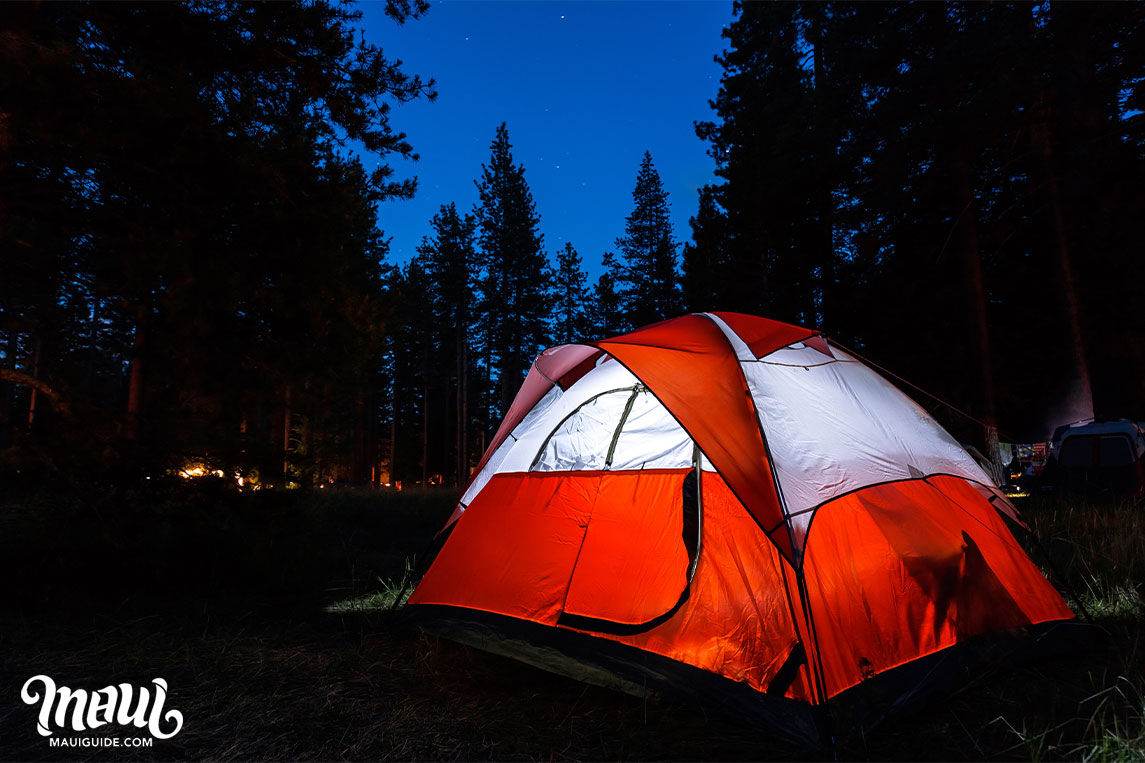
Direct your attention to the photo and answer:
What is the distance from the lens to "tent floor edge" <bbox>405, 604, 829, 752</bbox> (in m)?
2.83

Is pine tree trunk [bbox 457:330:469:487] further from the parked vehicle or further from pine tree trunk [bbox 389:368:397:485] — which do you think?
the parked vehicle

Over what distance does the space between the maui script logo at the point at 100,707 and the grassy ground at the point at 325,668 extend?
73 mm

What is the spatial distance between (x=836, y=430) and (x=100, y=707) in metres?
4.29

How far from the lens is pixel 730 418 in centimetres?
327

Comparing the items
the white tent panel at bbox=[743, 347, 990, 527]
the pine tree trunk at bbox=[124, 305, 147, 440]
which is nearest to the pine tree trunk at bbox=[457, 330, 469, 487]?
the pine tree trunk at bbox=[124, 305, 147, 440]

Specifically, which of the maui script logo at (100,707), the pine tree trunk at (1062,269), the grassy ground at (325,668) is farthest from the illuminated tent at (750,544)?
the pine tree trunk at (1062,269)

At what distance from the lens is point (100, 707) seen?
3.23 m

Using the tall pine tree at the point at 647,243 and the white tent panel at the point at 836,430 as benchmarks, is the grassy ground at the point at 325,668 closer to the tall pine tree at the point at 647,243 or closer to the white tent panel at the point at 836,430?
the white tent panel at the point at 836,430

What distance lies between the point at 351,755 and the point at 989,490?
3.94m

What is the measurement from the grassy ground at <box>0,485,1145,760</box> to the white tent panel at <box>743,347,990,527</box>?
1.18 m

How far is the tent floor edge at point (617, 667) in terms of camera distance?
2.83 meters

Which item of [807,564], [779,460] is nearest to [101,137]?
[779,460]

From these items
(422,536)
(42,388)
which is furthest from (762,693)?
(422,536)

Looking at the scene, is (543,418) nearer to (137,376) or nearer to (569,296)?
(137,376)
